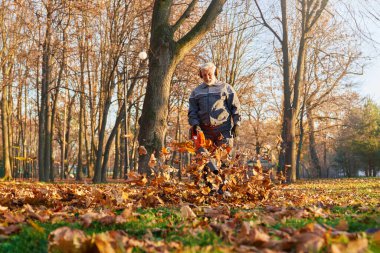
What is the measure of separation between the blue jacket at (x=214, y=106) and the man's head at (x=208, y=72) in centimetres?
11

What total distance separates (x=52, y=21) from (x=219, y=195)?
1433 cm

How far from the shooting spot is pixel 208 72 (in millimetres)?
6594

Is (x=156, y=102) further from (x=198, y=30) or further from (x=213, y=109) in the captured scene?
(x=213, y=109)

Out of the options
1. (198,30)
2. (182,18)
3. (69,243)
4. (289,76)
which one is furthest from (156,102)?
(289,76)

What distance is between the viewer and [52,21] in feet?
57.9

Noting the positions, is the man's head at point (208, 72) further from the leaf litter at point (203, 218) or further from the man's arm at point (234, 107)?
the leaf litter at point (203, 218)

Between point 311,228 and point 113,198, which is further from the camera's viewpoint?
point 113,198

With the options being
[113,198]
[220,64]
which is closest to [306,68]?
[220,64]

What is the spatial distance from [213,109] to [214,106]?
0.05 meters

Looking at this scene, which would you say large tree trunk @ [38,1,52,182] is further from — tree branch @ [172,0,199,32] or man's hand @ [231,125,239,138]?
man's hand @ [231,125,239,138]

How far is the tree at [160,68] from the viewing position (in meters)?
8.45

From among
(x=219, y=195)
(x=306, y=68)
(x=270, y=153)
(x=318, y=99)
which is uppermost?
(x=306, y=68)

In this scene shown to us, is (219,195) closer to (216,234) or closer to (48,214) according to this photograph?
(48,214)

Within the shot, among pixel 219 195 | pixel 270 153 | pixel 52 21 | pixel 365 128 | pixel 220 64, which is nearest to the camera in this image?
pixel 219 195
